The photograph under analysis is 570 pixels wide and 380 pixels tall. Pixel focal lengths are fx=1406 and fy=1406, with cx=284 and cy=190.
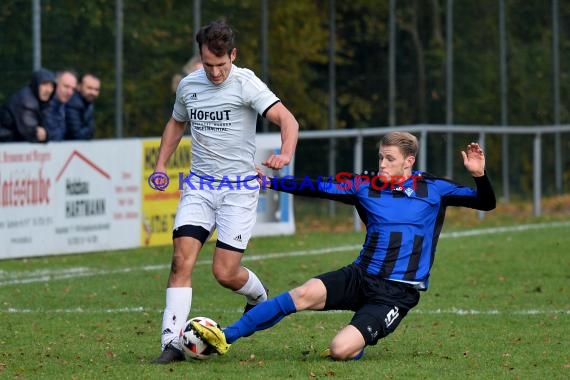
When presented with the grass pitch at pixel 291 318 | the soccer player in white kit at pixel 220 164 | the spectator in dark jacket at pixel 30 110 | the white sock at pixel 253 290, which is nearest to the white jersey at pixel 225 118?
the soccer player in white kit at pixel 220 164

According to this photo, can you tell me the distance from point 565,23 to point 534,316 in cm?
1593

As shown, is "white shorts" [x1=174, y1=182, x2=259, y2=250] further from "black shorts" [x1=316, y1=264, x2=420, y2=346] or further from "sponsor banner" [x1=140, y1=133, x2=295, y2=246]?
"sponsor banner" [x1=140, y1=133, x2=295, y2=246]

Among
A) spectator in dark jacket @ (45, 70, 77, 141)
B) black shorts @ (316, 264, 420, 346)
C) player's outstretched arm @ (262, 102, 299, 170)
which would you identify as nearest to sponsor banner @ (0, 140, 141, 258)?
spectator in dark jacket @ (45, 70, 77, 141)

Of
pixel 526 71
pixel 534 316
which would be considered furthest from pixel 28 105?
pixel 526 71

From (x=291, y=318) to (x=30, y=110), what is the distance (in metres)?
5.50

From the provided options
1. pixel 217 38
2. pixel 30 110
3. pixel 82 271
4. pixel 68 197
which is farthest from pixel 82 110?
pixel 217 38

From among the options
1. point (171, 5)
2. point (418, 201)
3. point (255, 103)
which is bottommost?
point (418, 201)

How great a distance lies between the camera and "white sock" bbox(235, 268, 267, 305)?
911cm

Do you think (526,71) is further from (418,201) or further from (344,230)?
(418,201)

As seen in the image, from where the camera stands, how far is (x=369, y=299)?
838cm

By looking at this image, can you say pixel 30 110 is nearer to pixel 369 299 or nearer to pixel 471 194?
pixel 369 299

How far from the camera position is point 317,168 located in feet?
66.7

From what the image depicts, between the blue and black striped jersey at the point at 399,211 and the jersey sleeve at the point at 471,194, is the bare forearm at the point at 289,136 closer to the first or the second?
the blue and black striped jersey at the point at 399,211

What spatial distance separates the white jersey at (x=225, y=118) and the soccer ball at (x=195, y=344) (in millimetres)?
1078
